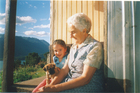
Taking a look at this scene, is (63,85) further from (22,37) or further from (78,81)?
(22,37)

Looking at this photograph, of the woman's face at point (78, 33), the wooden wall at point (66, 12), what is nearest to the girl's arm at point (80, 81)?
the woman's face at point (78, 33)

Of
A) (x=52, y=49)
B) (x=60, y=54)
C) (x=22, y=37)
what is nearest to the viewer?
(x=22, y=37)

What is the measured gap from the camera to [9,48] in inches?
78.5

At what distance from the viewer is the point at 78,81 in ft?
4.16

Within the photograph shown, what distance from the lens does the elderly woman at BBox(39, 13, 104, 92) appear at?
1268 mm

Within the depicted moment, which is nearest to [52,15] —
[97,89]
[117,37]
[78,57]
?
[78,57]

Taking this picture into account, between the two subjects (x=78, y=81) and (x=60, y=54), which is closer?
(x=78, y=81)

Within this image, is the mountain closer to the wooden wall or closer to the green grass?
the green grass

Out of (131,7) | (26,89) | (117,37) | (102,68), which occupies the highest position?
(131,7)

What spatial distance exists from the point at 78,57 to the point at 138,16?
2.83ft

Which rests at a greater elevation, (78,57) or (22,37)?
(22,37)

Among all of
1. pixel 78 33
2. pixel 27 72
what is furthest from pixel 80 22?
pixel 27 72

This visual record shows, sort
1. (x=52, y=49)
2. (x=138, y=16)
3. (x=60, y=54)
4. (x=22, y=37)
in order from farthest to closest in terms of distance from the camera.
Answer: (x=52, y=49) < (x=60, y=54) < (x=22, y=37) < (x=138, y=16)

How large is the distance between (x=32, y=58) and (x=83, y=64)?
2.80 feet
